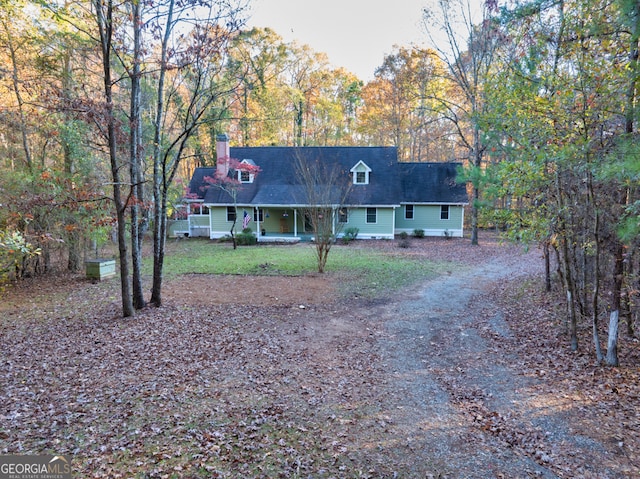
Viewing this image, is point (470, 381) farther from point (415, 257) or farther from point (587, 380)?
point (415, 257)

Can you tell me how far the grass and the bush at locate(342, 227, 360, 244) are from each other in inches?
59.9

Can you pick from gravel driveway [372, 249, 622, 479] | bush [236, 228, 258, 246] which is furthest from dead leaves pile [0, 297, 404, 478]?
bush [236, 228, 258, 246]

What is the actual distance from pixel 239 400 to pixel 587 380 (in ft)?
15.3

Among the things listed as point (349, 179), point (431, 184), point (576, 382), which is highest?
point (349, 179)

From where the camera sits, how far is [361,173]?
23391 mm

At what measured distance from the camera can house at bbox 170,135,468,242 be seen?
22.4 m

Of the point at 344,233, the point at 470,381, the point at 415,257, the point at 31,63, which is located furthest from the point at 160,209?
the point at 344,233

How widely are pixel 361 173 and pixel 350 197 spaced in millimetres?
2933

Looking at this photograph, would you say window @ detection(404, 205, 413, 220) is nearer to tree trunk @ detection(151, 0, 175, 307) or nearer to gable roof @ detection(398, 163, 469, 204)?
gable roof @ detection(398, 163, 469, 204)

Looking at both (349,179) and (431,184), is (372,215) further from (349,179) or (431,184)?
(431,184)

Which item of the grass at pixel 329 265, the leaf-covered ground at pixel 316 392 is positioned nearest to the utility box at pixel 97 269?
the grass at pixel 329 265

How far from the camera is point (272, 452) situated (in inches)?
140

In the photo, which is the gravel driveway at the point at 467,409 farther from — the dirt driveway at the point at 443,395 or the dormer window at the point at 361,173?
the dormer window at the point at 361,173

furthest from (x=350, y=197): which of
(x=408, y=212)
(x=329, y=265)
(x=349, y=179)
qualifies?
(x=329, y=265)
